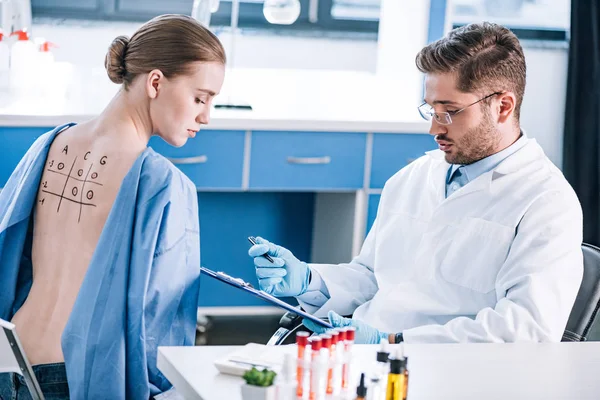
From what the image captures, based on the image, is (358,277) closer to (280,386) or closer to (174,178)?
(174,178)

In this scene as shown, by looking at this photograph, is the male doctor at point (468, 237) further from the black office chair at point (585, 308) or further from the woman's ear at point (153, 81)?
the woman's ear at point (153, 81)

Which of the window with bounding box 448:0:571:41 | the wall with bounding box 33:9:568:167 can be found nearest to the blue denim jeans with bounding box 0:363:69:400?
the wall with bounding box 33:9:568:167

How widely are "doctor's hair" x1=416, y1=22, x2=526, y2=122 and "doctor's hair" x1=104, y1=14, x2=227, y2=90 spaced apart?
1.64 ft

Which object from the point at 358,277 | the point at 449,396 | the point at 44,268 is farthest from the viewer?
the point at 358,277

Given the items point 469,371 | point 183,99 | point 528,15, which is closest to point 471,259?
point 469,371

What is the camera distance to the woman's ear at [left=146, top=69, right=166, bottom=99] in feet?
5.94

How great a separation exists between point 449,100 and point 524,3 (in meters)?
2.49

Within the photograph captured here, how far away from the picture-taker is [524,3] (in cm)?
434

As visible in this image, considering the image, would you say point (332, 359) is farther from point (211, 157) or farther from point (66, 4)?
point (66, 4)

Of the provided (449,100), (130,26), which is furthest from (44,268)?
(130,26)

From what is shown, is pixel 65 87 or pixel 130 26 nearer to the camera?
pixel 65 87

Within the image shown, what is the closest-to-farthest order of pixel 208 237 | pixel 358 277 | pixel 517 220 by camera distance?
pixel 517 220 → pixel 358 277 → pixel 208 237

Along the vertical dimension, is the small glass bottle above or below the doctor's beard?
below

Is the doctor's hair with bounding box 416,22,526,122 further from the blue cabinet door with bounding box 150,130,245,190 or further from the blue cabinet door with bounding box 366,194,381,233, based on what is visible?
the blue cabinet door with bounding box 366,194,381,233
